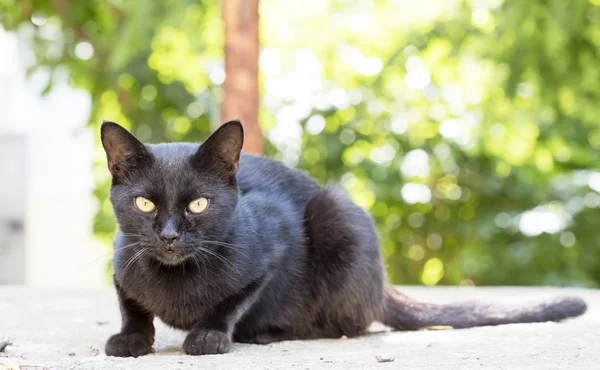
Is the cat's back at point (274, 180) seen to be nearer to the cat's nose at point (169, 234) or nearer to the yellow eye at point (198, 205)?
the yellow eye at point (198, 205)

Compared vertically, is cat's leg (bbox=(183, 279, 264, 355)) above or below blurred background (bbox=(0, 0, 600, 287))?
below

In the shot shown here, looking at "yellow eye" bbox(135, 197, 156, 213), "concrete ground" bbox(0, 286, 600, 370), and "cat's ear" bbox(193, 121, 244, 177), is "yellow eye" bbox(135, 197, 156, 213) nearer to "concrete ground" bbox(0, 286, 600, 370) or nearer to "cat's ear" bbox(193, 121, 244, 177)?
"cat's ear" bbox(193, 121, 244, 177)

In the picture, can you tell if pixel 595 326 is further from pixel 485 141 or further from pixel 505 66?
pixel 485 141

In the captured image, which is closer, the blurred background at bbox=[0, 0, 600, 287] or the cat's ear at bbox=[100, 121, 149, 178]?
the cat's ear at bbox=[100, 121, 149, 178]

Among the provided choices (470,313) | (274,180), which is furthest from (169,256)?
(470,313)

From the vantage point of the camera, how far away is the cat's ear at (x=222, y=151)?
217cm

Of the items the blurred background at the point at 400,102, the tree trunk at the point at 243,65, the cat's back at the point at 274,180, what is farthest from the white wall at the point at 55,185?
the cat's back at the point at 274,180

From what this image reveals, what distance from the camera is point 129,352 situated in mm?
2191

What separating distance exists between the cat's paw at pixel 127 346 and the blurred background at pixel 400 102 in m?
2.20

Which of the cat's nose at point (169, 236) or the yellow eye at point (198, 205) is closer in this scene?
the cat's nose at point (169, 236)

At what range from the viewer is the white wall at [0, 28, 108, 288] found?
26.5 ft

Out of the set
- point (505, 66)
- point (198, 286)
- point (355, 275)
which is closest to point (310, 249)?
point (355, 275)

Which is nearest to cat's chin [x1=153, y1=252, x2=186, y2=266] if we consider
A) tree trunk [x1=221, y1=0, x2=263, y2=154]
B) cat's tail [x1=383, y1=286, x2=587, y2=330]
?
cat's tail [x1=383, y1=286, x2=587, y2=330]

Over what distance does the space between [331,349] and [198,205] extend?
23.7 inches
